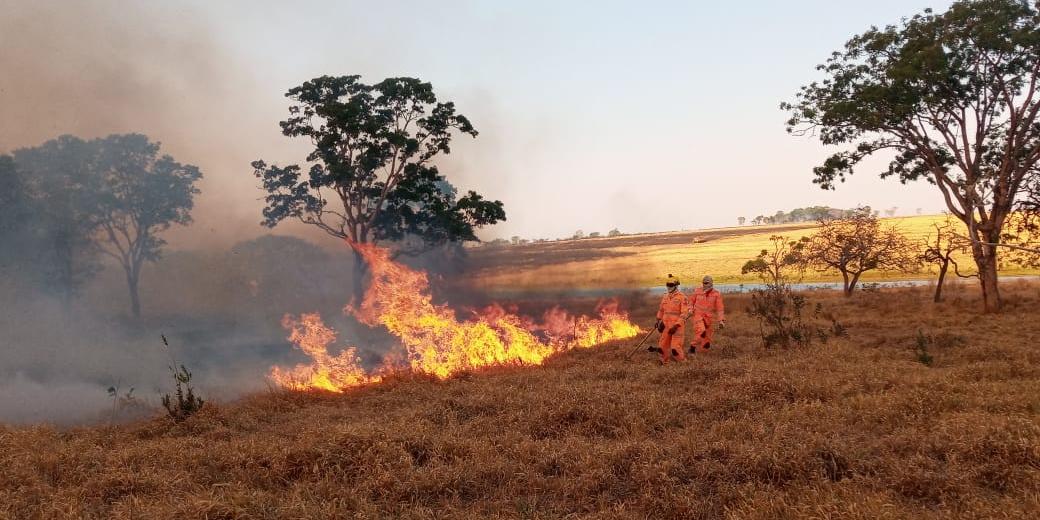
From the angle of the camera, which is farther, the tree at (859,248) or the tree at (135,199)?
the tree at (859,248)

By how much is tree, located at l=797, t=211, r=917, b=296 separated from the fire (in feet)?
54.1

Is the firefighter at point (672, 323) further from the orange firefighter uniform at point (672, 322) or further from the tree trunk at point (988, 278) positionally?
the tree trunk at point (988, 278)

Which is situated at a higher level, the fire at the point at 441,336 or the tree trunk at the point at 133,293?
the tree trunk at the point at 133,293

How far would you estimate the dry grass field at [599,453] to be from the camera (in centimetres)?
550

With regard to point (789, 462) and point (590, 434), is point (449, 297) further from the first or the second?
point (789, 462)

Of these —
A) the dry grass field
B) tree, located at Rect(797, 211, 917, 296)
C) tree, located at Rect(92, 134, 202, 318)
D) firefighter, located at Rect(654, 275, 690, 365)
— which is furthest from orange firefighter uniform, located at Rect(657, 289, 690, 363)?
tree, located at Rect(92, 134, 202, 318)

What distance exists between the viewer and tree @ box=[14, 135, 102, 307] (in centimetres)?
2580

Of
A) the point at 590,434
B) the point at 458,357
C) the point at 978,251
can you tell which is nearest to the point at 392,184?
the point at 458,357

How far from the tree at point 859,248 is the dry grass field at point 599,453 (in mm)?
22331

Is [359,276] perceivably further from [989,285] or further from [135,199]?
[989,285]

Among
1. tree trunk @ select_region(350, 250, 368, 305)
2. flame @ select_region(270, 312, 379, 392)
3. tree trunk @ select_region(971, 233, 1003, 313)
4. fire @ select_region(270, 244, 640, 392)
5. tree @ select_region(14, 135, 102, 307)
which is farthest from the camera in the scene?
tree trunk @ select_region(350, 250, 368, 305)

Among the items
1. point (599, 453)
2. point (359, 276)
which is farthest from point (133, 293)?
point (599, 453)

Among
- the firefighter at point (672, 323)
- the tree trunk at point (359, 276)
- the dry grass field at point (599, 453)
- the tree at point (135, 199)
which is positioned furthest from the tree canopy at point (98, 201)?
the firefighter at point (672, 323)

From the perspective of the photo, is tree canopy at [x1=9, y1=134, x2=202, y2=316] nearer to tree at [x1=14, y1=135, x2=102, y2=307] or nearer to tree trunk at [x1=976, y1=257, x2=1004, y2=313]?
tree at [x1=14, y1=135, x2=102, y2=307]
